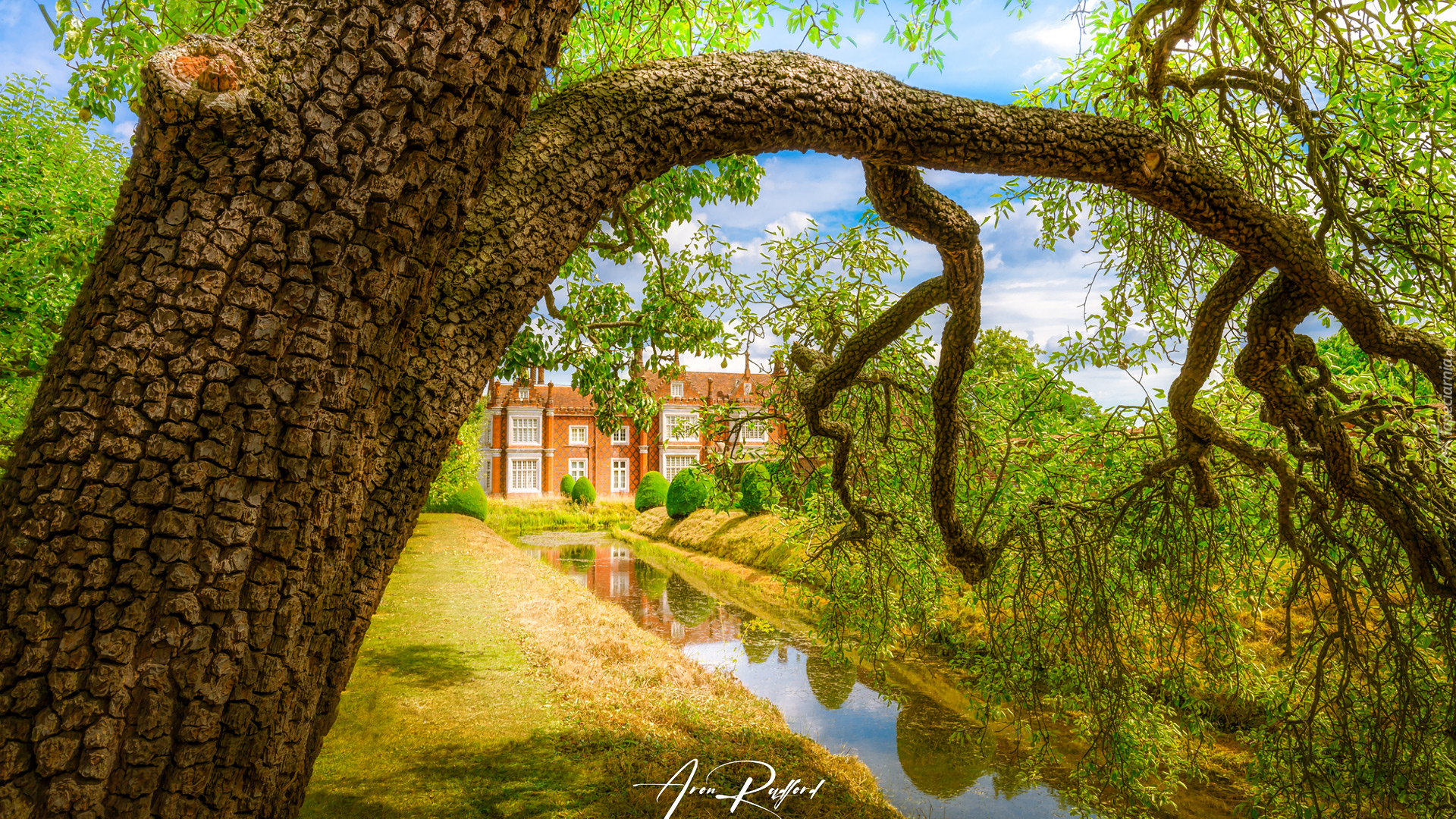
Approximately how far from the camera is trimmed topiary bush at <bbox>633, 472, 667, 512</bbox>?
1086 inches

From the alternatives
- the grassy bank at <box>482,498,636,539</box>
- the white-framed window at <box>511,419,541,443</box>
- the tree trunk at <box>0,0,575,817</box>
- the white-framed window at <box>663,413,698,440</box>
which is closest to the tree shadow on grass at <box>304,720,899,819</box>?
the white-framed window at <box>663,413,698,440</box>

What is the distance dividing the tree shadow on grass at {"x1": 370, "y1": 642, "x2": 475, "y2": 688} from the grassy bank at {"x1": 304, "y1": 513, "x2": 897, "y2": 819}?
0.07 ft

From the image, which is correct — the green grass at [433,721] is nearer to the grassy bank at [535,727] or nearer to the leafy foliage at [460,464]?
the grassy bank at [535,727]

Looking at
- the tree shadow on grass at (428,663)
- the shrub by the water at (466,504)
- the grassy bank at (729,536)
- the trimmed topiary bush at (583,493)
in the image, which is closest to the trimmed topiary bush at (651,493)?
the grassy bank at (729,536)

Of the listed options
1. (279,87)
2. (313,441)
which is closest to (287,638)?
(313,441)

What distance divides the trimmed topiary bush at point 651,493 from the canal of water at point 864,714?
13893 millimetres

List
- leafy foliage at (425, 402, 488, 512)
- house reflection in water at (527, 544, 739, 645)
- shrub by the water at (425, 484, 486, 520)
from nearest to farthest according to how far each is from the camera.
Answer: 1. house reflection in water at (527, 544, 739, 645)
2. leafy foliage at (425, 402, 488, 512)
3. shrub by the water at (425, 484, 486, 520)

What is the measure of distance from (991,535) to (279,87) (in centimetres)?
484

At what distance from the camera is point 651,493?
27703 mm

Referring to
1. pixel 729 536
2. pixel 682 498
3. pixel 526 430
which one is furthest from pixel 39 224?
pixel 526 430
